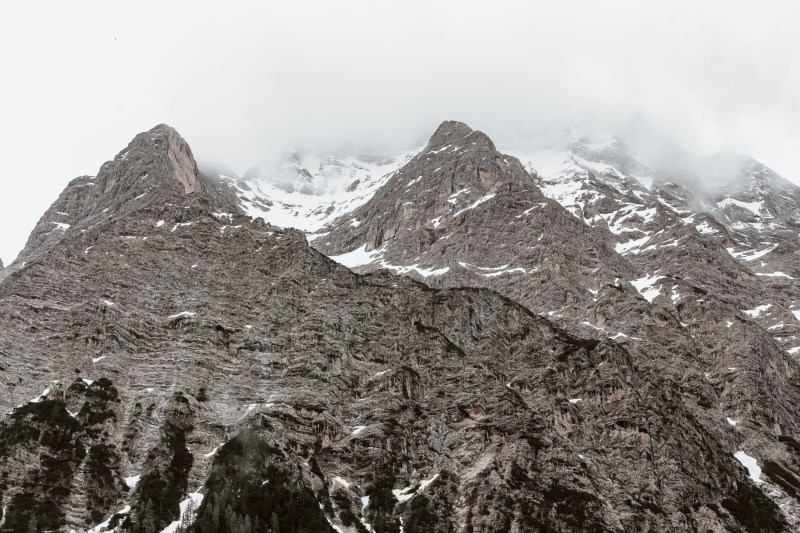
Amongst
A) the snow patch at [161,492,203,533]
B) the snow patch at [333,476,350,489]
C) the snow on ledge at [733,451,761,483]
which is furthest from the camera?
the snow on ledge at [733,451,761,483]

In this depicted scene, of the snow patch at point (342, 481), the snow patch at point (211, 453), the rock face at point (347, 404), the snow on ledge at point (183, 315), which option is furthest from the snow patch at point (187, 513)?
the snow on ledge at point (183, 315)

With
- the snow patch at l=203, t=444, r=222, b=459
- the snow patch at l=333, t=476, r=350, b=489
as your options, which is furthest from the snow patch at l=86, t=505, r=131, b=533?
the snow patch at l=333, t=476, r=350, b=489

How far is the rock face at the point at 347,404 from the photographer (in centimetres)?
12531

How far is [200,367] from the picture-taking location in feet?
499

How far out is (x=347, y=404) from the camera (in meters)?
152

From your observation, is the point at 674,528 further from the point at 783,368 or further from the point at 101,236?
the point at 101,236

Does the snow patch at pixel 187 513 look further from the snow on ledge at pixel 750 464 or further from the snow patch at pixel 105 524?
the snow on ledge at pixel 750 464

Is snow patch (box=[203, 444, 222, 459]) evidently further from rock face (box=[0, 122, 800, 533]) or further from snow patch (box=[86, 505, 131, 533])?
snow patch (box=[86, 505, 131, 533])

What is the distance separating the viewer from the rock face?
12531 cm

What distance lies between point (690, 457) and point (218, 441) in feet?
279

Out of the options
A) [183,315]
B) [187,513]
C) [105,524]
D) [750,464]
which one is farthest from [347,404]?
[750,464]

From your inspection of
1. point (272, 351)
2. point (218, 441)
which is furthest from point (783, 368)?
point (218, 441)

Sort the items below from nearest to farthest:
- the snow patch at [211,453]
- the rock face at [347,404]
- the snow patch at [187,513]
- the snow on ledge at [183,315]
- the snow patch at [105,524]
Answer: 1. the snow patch at [105,524]
2. the snow patch at [187,513]
3. the rock face at [347,404]
4. the snow patch at [211,453]
5. the snow on ledge at [183,315]

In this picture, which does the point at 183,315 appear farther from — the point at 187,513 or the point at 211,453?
the point at 187,513
